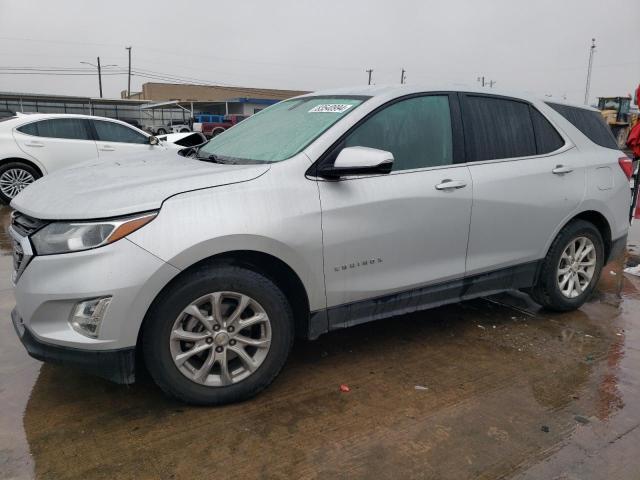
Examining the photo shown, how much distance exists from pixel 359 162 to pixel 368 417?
1351 millimetres

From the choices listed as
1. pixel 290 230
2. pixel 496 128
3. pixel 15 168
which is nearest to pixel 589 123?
pixel 496 128

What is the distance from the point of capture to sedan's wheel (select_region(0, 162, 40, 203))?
8633mm

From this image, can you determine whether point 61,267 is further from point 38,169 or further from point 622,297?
point 38,169

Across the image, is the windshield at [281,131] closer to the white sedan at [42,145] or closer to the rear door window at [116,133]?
the white sedan at [42,145]

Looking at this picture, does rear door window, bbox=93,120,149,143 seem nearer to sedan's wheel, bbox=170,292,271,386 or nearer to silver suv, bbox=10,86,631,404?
silver suv, bbox=10,86,631,404

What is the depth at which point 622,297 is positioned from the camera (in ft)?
16.3

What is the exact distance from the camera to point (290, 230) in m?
2.79

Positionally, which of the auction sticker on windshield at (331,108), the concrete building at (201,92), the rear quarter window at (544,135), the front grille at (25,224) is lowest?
the front grille at (25,224)

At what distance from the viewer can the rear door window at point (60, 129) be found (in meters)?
8.79

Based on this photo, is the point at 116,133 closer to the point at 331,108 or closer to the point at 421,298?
the point at 331,108

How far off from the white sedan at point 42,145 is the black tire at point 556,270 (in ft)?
20.3

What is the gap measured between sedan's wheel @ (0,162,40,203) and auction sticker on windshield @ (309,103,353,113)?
7.01m

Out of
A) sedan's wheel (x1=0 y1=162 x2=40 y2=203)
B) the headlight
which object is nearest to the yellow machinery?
sedan's wheel (x1=0 y1=162 x2=40 y2=203)

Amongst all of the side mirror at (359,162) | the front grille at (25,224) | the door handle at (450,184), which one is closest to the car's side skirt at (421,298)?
the door handle at (450,184)
